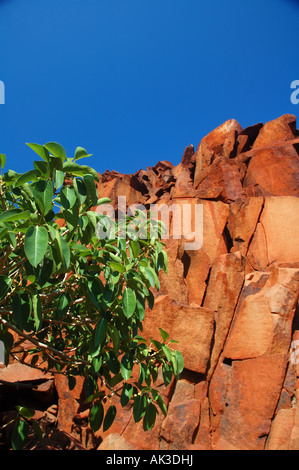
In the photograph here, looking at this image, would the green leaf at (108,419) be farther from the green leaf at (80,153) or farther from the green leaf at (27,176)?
the green leaf at (80,153)

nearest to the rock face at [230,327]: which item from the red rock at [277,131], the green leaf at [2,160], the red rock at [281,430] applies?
the red rock at [281,430]

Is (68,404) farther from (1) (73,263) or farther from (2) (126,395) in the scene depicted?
(1) (73,263)

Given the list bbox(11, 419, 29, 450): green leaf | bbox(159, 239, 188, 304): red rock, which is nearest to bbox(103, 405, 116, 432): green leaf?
bbox(11, 419, 29, 450): green leaf

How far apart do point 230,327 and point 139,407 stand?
578 cm

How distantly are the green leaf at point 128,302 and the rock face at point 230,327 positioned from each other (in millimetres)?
4762

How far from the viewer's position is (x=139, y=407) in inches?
175

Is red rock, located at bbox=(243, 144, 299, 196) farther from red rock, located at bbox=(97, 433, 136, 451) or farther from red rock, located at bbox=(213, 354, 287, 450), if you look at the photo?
red rock, located at bbox=(97, 433, 136, 451)

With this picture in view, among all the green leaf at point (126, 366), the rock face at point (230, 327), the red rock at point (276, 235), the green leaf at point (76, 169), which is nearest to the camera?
the green leaf at point (76, 169)

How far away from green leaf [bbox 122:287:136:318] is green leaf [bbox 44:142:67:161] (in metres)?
1.71

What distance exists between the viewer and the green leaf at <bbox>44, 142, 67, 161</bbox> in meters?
3.02

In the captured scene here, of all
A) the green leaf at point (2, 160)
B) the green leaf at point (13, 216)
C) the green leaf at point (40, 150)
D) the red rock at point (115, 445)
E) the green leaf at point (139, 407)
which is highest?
the green leaf at point (2, 160)

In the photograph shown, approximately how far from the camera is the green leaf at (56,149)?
3020 millimetres
